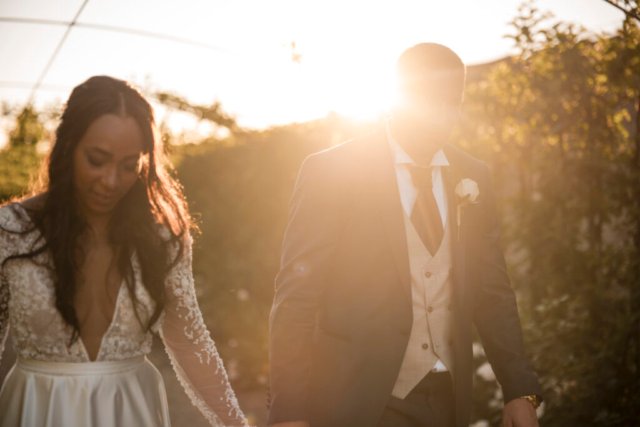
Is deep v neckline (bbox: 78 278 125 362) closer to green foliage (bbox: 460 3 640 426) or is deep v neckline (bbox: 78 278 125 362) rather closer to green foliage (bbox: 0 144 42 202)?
green foliage (bbox: 460 3 640 426)

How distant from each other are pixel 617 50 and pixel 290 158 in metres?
3.68

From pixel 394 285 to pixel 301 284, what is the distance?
0.31 m

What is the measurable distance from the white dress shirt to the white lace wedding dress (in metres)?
0.96

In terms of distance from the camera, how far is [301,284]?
258 centimetres

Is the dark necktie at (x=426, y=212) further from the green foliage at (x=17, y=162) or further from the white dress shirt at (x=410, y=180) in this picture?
the green foliage at (x=17, y=162)

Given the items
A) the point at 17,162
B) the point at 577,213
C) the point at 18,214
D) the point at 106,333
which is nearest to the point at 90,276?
the point at 106,333

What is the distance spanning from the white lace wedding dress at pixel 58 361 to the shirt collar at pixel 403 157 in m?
1.00

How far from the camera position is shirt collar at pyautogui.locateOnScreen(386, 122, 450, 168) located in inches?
111

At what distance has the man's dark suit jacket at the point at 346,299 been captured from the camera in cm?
257

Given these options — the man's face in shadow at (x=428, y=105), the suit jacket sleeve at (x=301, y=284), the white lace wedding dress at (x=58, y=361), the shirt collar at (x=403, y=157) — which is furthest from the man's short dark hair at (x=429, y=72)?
the white lace wedding dress at (x=58, y=361)

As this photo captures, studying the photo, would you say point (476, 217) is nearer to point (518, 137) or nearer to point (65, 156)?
point (65, 156)

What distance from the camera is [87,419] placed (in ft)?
8.34

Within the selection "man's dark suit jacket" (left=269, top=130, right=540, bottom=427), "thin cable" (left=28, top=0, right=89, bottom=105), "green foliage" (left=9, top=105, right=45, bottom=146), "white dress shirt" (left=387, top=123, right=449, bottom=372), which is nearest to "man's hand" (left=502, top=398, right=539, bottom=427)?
"man's dark suit jacket" (left=269, top=130, right=540, bottom=427)

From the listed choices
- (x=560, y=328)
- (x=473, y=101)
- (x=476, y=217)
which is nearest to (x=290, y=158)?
(x=473, y=101)
